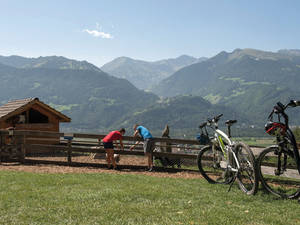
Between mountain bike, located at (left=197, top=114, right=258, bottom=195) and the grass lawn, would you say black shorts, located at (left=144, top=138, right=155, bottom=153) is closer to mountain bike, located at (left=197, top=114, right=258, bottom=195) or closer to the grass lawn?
mountain bike, located at (left=197, top=114, right=258, bottom=195)

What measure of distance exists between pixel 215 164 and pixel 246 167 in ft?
6.48

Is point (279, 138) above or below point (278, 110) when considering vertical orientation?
below

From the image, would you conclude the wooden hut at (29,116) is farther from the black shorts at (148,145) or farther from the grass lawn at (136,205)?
the grass lawn at (136,205)

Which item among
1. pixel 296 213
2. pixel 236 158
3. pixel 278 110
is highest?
pixel 278 110

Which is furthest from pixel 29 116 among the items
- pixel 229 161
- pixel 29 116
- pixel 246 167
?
pixel 246 167

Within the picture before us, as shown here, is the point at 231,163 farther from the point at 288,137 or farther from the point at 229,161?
the point at 288,137

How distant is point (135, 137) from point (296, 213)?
24.5 feet

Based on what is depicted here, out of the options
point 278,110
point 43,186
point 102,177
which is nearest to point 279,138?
point 278,110

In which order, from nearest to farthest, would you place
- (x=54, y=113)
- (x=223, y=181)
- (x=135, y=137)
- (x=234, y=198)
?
(x=234, y=198) < (x=223, y=181) < (x=135, y=137) < (x=54, y=113)

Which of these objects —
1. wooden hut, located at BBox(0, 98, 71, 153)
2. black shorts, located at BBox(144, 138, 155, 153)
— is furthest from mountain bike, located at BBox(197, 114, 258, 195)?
wooden hut, located at BBox(0, 98, 71, 153)

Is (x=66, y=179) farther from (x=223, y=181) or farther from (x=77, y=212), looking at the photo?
(x=223, y=181)

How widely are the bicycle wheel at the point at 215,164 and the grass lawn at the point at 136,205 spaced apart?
0.67 m

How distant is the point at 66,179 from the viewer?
28.1ft

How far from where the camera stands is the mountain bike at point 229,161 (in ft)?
22.2
